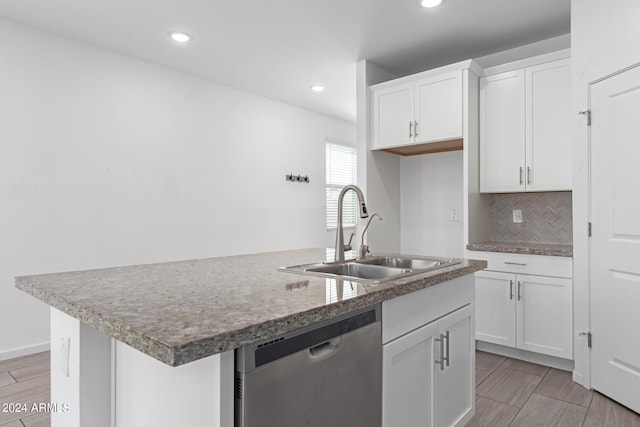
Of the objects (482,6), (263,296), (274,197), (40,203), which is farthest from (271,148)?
(263,296)

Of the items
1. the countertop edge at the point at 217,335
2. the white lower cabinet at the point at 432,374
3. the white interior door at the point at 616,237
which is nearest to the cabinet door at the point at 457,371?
the white lower cabinet at the point at 432,374

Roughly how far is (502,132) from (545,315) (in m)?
1.48

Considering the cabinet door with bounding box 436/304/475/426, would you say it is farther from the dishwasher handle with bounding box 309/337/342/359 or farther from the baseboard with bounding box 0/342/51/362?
the baseboard with bounding box 0/342/51/362

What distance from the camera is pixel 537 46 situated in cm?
338

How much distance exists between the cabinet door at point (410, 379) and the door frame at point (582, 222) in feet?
4.88

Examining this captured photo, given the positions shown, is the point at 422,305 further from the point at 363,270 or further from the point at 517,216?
the point at 517,216

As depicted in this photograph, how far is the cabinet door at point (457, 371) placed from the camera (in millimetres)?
1705

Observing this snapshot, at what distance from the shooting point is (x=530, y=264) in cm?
286

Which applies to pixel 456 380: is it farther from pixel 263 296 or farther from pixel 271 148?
pixel 271 148

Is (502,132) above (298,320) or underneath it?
above

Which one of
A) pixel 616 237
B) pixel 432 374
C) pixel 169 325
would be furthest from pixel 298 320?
pixel 616 237

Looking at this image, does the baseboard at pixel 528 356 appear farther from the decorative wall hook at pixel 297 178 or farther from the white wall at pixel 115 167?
the decorative wall hook at pixel 297 178

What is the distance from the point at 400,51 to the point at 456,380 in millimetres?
2886

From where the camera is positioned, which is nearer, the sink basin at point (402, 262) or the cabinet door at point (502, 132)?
the sink basin at point (402, 262)
